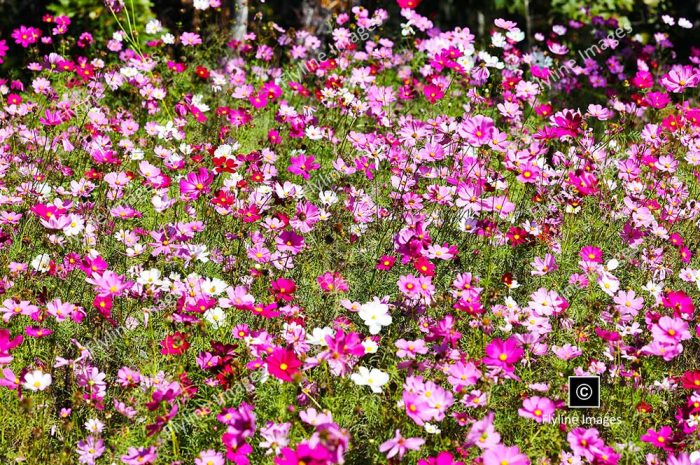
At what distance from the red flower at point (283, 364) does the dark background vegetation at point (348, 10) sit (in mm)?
3404

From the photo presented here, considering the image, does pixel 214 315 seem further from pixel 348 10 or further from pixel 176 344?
pixel 348 10

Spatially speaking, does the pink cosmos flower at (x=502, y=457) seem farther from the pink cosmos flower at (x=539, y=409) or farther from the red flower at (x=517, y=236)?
the red flower at (x=517, y=236)

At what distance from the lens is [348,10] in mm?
5836

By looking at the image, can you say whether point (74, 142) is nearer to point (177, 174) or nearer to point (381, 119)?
point (177, 174)

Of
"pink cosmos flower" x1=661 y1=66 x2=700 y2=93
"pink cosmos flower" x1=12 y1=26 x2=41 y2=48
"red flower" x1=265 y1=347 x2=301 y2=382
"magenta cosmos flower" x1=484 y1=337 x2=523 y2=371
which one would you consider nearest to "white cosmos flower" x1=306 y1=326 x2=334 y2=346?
"red flower" x1=265 y1=347 x2=301 y2=382

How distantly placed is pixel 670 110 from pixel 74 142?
3885 millimetres

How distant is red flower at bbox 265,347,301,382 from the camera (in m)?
2.11

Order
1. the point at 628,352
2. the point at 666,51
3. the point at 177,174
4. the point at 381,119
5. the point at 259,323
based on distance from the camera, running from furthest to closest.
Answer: the point at 666,51, the point at 381,119, the point at 177,174, the point at 259,323, the point at 628,352

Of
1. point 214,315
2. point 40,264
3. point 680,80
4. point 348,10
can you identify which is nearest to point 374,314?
point 214,315

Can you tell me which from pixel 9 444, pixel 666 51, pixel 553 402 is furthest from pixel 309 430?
pixel 666 51

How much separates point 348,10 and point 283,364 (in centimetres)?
424

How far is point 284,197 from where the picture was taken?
3234 millimetres

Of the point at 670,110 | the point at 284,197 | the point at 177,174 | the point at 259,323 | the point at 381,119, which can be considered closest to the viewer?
the point at 259,323

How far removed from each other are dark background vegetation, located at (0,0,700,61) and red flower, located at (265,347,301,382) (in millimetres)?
3404
